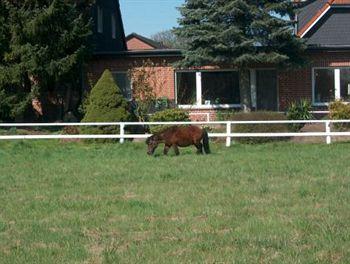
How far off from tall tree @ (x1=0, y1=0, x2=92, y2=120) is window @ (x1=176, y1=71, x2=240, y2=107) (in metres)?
4.79

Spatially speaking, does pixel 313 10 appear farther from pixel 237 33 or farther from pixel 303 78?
pixel 237 33

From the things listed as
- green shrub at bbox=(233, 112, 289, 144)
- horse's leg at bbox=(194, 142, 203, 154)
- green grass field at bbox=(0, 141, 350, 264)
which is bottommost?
green grass field at bbox=(0, 141, 350, 264)

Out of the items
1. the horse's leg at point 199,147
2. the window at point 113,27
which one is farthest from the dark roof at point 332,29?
the horse's leg at point 199,147

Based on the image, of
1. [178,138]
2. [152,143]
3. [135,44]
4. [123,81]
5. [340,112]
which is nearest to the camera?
[178,138]

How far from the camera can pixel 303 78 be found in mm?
30984

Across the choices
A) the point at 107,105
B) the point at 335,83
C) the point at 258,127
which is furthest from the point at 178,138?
the point at 335,83

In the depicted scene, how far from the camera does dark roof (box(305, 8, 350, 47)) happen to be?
3366cm

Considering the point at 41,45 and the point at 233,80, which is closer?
the point at 41,45

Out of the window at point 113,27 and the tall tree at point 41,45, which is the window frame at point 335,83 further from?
the window at point 113,27

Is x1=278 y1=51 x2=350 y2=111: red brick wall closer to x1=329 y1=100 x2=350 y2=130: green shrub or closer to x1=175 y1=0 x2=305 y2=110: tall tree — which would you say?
x1=175 y1=0 x2=305 y2=110: tall tree

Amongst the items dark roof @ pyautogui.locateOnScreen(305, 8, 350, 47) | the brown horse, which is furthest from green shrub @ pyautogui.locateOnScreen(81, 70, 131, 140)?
dark roof @ pyautogui.locateOnScreen(305, 8, 350, 47)

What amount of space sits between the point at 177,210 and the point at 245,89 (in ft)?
67.3

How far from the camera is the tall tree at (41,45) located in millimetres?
26969

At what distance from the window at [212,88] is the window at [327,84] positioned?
3555 millimetres
